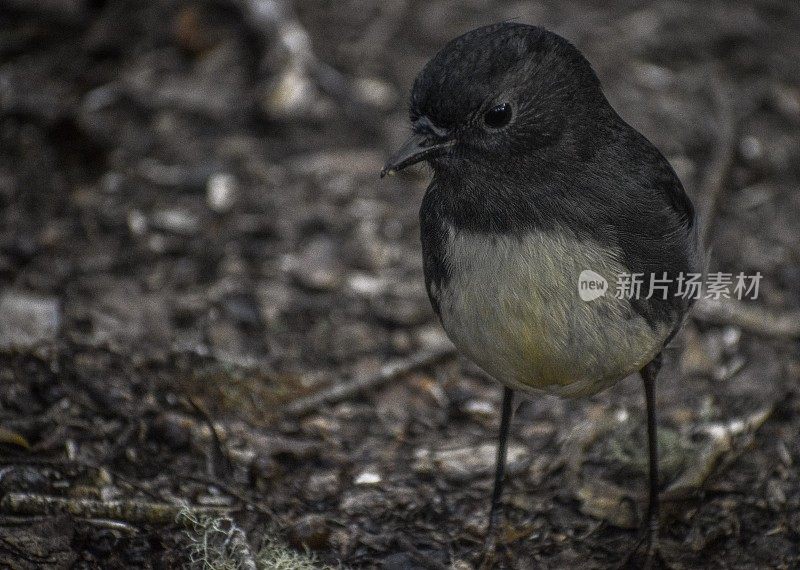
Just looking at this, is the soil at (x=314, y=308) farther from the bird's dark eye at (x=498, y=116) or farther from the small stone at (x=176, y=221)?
the bird's dark eye at (x=498, y=116)

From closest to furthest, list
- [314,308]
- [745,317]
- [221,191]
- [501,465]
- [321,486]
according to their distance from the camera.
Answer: [501,465], [321,486], [745,317], [314,308], [221,191]

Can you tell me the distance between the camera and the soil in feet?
13.4

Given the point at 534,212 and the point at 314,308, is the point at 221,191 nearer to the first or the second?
the point at 314,308

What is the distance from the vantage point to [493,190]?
340 cm

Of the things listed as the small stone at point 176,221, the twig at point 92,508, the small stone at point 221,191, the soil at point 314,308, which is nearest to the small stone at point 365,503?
the soil at point 314,308

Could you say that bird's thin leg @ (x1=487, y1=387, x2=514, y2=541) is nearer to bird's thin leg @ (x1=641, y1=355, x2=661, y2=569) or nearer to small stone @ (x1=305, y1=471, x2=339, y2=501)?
bird's thin leg @ (x1=641, y1=355, x2=661, y2=569)

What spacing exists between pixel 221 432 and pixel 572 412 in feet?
5.25

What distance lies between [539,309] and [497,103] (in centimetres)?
66

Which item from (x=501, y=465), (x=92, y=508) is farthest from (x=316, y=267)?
(x=92, y=508)

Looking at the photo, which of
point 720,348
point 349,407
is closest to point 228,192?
point 349,407

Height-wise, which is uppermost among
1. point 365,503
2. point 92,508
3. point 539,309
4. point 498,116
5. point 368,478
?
point 498,116

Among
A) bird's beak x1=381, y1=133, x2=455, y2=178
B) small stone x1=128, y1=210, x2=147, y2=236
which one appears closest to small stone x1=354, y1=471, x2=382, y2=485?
bird's beak x1=381, y1=133, x2=455, y2=178

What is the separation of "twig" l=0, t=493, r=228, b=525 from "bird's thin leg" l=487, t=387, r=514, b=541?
1.16 meters

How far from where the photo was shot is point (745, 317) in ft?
17.5
